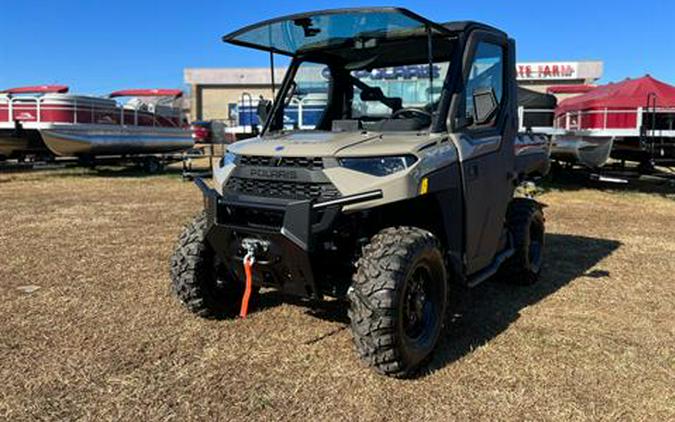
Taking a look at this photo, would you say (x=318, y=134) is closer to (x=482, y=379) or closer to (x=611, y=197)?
(x=482, y=379)

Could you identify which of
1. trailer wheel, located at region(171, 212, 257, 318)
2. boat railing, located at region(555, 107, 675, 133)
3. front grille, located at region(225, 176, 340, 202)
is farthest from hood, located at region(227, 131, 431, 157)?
boat railing, located at region(555, 107, 675, 133)

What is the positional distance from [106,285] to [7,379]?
6.84 feet

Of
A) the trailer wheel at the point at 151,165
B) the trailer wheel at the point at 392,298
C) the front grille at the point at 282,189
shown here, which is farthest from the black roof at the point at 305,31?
the trailer wheel at the point at 151,165

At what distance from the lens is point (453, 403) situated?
3369 millimetres

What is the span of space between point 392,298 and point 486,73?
2.08 meters

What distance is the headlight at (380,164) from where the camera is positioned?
3.61 metres

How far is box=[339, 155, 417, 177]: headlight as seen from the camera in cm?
361

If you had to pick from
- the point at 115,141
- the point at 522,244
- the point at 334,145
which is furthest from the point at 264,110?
the point at 115,141

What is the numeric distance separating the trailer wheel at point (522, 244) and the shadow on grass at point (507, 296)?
0.11 m

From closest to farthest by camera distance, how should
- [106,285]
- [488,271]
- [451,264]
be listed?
1. [451,264]
2. [488,271]
3. [106,285]

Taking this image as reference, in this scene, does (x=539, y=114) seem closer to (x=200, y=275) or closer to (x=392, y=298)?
(x=200, y=275)

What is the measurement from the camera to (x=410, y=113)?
4414 mm

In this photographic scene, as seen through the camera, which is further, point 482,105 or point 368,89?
point 368,89

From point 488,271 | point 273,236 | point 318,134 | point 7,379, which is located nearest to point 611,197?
point 488,271
